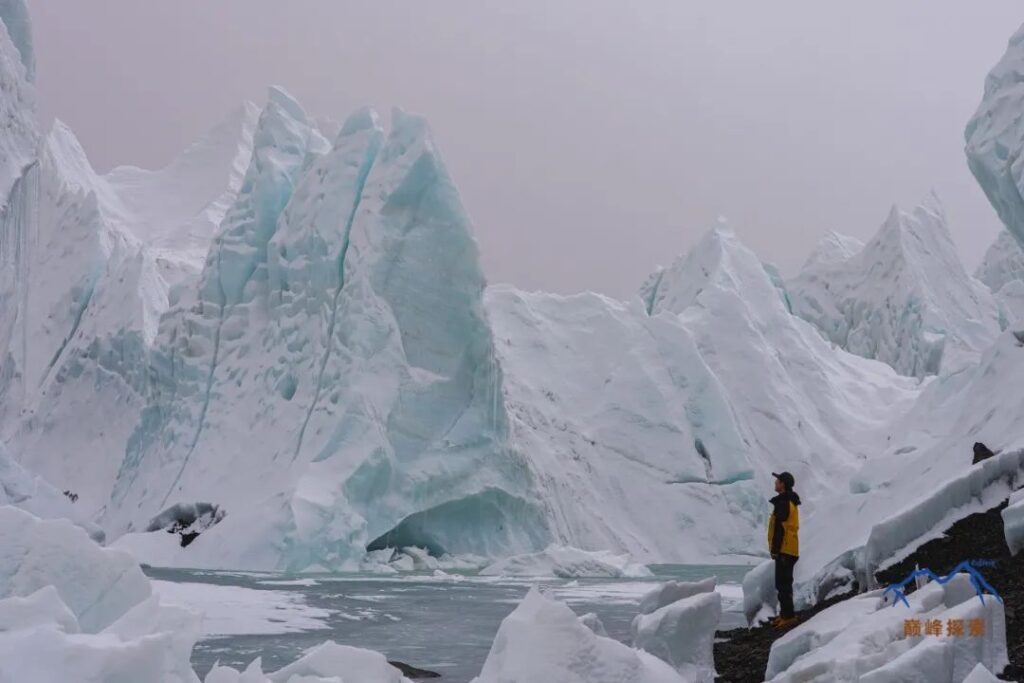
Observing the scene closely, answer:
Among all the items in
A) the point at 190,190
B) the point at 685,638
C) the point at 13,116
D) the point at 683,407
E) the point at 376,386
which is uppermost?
the point at 190,190

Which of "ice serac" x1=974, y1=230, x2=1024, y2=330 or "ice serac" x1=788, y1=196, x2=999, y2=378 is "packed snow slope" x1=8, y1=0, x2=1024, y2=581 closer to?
"ice serac" x1=788, y1=196, x2=999, y2=378

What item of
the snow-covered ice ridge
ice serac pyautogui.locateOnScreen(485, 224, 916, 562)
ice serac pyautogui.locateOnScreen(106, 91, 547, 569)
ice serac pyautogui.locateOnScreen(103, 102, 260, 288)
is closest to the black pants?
the snow-covered ice ridge

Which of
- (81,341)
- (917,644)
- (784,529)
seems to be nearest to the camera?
(917,644)

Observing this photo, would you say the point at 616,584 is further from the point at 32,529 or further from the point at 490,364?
the point at 32,529

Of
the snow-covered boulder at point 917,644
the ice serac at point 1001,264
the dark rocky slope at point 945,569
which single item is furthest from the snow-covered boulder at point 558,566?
the ice serac at point 1001,264

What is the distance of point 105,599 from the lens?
7.04m

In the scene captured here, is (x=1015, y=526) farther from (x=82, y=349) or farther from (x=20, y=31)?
(x=82, y=349)

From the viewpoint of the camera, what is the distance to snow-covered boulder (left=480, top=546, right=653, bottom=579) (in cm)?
2303

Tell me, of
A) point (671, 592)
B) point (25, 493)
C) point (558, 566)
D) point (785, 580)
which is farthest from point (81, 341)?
point (785, 580)

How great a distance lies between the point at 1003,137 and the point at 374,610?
39.2ft

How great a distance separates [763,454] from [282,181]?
15744 mm

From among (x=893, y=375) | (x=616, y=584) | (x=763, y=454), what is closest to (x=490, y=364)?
(x=616, y=584)

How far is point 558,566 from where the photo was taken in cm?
2322

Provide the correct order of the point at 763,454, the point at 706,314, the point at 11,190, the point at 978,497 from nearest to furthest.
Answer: the point at 978,497 → the point at 11,190 → the point at 763,454 → the point at 706,314
